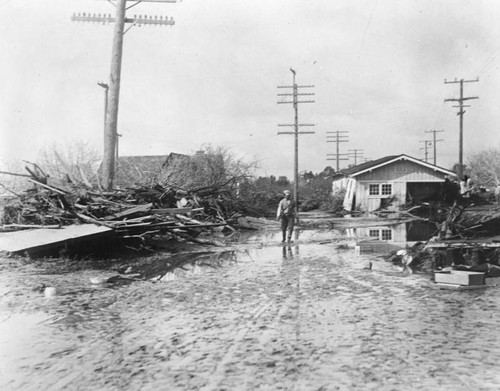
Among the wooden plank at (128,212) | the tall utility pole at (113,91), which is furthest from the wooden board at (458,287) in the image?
the tall utility pole at (113,91)

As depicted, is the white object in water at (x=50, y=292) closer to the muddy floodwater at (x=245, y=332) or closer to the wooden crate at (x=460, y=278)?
the muddy floodwater at (x=245, y=332)

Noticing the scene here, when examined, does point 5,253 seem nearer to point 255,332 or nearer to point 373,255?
point 255,332

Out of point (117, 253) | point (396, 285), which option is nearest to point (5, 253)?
point (117, 253)

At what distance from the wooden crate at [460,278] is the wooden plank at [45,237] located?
280 inches

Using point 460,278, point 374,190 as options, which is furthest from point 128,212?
point 374,190

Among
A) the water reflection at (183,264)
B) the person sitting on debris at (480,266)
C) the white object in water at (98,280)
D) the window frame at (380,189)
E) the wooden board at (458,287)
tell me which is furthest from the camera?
the window frame at (380,189)

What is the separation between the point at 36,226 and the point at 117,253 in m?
2.00

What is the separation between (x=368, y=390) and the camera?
367cm

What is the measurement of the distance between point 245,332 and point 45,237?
21.4ft

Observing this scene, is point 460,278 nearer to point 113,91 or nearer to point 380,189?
point 113,91

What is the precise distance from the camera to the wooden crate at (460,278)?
7.76 meters

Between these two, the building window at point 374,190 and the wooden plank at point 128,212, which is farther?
the building window at point 374,190

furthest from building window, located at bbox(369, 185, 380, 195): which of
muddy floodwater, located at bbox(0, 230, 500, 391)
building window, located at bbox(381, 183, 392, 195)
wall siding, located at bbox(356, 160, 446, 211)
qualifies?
muddy floodwater, located at bbox(0, 230, 500, 391)

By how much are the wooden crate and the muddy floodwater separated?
0.24m
